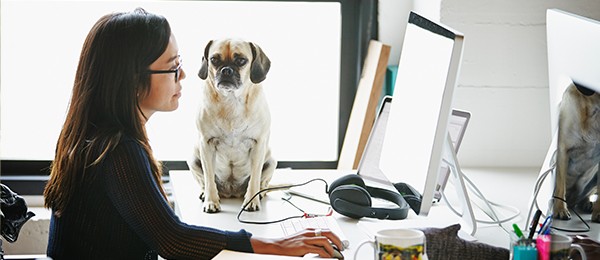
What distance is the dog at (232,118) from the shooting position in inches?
89.0

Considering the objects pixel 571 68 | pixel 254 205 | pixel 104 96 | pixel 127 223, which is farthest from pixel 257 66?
pixel 571 68

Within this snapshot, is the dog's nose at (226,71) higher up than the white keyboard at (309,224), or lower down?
higher up

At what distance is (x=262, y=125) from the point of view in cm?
232

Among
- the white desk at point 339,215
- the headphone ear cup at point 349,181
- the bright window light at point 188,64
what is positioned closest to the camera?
the white desk at point 339,215

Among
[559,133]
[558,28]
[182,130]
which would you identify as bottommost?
[182,130]

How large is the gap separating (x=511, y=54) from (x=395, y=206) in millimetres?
865

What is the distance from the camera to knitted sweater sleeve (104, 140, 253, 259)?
176 centimetres

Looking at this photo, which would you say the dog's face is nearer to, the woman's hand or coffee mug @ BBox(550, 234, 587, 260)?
the woman's hand

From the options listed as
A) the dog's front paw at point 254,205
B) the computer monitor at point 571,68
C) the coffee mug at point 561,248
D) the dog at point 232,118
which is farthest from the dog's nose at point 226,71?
the coffee mug at point 561,248

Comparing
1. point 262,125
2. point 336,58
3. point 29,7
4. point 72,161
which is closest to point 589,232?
point 262,125

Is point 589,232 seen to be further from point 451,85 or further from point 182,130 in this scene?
point 182,130

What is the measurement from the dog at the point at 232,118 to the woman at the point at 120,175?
1.10 ft

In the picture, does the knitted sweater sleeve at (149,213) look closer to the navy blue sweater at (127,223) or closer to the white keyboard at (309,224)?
the navy blue sweater at (127,223)

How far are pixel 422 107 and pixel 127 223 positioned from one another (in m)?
0.63
